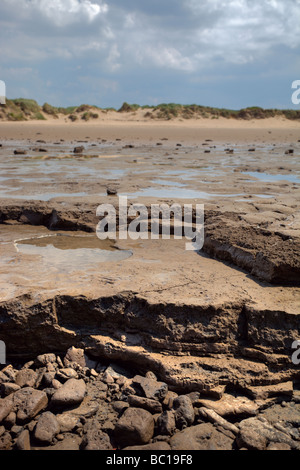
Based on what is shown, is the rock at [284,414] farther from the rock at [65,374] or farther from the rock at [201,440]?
the rock at [65,374]

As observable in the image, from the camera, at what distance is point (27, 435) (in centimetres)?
206

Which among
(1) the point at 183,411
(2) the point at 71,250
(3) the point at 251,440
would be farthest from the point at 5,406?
(2) the point at 71,250

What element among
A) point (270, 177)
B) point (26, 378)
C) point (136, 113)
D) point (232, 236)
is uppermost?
point (136, 113)

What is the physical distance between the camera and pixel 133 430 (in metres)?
2.04

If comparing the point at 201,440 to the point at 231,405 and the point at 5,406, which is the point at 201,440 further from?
the point at 5,406

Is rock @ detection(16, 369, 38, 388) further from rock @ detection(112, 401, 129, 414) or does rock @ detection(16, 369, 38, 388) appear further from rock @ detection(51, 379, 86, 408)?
rock @ detection(112, 401, 129, 414)

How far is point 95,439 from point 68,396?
310mm

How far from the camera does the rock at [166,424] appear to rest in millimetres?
2088

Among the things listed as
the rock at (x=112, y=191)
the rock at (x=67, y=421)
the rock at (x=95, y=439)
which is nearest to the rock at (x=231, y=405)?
the rock at (x=95, y=439)

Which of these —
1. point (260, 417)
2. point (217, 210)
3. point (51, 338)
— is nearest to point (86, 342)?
point (51, 338)

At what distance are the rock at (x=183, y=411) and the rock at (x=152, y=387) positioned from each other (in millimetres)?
93

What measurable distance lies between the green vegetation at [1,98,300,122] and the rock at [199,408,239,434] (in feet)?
94.7

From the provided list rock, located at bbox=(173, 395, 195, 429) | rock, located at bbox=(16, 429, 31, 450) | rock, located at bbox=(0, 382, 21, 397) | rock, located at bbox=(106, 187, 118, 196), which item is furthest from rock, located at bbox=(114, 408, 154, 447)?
rock, located at bbox=(106, 187, 118, 196)
